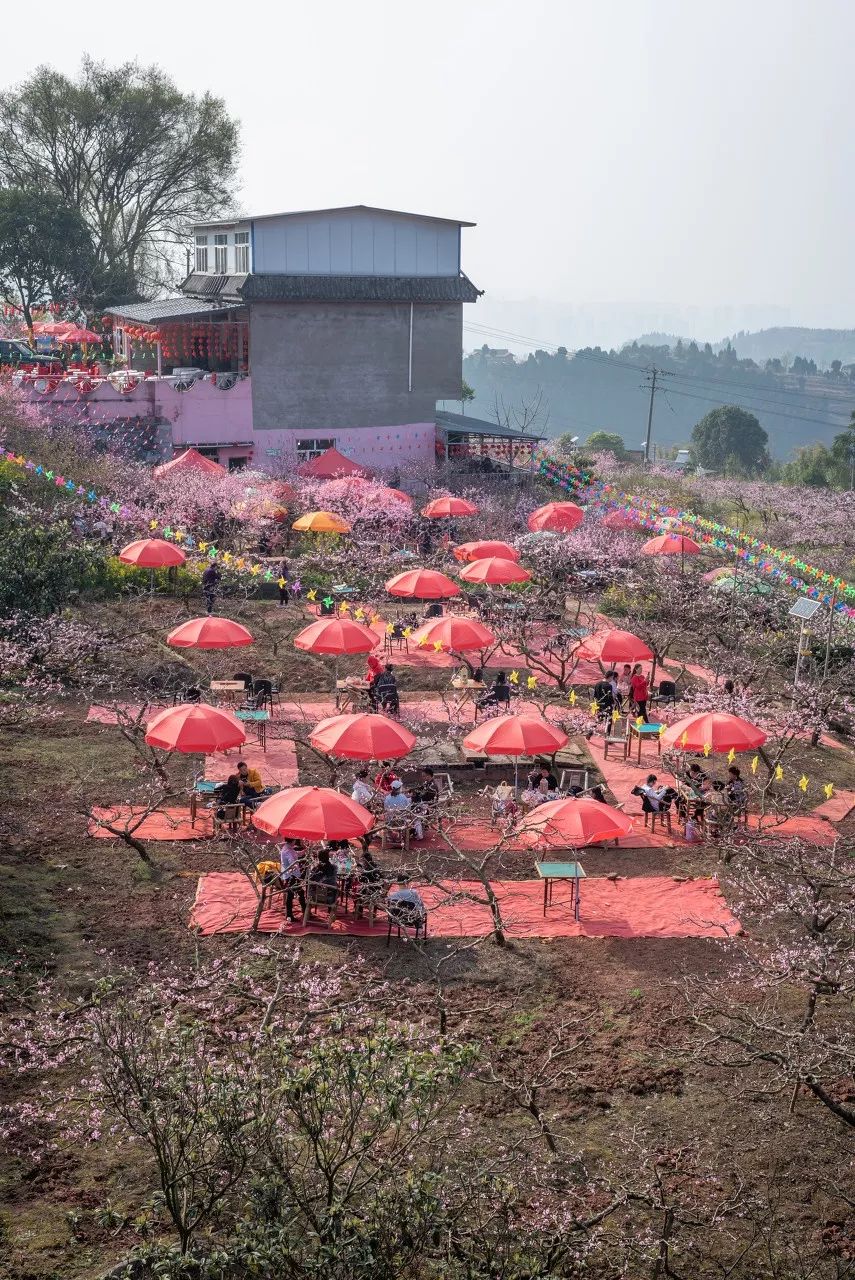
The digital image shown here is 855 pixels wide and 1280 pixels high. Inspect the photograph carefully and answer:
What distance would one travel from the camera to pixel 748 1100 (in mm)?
13484

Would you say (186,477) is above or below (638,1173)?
above

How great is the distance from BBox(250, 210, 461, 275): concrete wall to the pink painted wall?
5159 millimetres

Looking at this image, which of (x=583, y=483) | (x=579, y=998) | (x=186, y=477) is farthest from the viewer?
(x=583, y=483)

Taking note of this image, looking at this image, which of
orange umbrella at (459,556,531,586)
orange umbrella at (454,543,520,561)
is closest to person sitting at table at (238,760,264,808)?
orange umbrella at (459,556,531,586)

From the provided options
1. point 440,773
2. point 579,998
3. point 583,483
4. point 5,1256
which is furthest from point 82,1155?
point 583,483

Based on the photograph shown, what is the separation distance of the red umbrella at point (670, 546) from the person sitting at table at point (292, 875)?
22.4 meters

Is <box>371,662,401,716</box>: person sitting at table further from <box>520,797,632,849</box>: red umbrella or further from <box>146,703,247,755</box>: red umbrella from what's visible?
<box>520,797,632,849</box>: red umbrella

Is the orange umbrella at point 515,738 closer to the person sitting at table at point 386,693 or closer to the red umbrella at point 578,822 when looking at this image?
the red umbrella at point 578,822

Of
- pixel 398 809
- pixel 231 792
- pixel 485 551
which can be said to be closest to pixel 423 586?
pixel 485 551

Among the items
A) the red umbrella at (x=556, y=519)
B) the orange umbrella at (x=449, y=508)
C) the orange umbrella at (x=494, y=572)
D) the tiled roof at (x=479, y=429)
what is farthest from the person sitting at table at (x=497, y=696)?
the tiled roof at (x=479, y=429)

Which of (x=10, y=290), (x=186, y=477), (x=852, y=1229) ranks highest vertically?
(x=10, y=290)

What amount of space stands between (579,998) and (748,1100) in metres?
2.53

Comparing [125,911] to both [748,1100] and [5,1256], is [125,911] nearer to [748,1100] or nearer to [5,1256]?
[5,1256]

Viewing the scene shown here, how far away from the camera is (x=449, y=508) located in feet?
132
